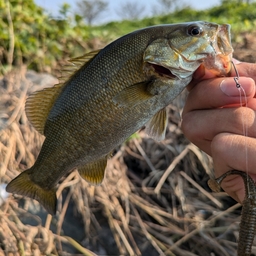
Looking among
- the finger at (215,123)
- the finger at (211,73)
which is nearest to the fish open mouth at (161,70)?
the finger at (211,73)

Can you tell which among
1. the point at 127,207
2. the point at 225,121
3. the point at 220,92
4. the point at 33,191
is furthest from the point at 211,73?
the point at 127,207

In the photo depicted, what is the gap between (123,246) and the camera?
2.72 meters

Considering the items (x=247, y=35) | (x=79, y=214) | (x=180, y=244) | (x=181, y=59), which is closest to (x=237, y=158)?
(x=181, y=59)

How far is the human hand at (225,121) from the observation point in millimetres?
1312

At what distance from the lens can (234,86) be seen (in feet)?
4.49

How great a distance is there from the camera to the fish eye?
4.52 feet

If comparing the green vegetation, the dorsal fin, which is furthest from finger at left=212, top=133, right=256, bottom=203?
the green vegetation

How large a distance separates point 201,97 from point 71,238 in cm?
167

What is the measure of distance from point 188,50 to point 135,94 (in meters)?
0.27

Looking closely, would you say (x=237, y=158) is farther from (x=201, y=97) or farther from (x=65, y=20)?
(x=65, y=20)

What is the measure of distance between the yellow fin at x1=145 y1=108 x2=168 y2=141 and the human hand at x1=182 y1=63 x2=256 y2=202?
13 centimetres

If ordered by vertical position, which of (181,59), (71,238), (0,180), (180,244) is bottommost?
(180,244)

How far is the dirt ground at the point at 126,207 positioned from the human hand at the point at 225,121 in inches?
53.0

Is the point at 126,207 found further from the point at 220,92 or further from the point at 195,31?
the point at 195,31
